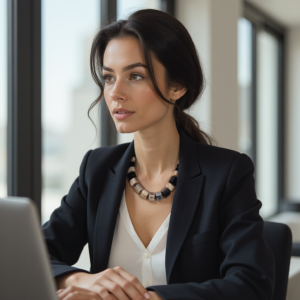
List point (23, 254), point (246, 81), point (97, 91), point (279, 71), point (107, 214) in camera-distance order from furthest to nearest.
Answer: point (279, 71), point (246, 81), point (97, 91), point (107, 214), point (23, 254)

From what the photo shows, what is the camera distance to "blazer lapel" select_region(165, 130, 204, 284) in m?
1.25

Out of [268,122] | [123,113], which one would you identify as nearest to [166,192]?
[123,113]

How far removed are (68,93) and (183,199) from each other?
1.94m

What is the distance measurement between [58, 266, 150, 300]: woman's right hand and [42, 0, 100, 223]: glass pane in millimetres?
1665

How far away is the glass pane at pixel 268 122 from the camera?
552 cm

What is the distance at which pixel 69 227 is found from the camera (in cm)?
141

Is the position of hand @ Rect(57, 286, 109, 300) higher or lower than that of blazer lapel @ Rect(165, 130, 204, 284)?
lower

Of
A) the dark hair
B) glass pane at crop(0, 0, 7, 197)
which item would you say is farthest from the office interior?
the dark hair

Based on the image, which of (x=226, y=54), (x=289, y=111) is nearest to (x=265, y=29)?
(x=289, y=111)

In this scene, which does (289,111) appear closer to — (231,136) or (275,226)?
(231,136)

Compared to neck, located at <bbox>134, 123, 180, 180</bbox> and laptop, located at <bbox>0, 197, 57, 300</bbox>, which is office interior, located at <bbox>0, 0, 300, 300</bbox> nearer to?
neck, located at <bbox>134, 123, 180, 180</bbox>

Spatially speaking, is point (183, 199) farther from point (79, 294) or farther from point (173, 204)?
point (79, 294)

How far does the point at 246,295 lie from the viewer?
3.59 ft

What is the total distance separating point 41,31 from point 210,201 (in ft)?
4.16
